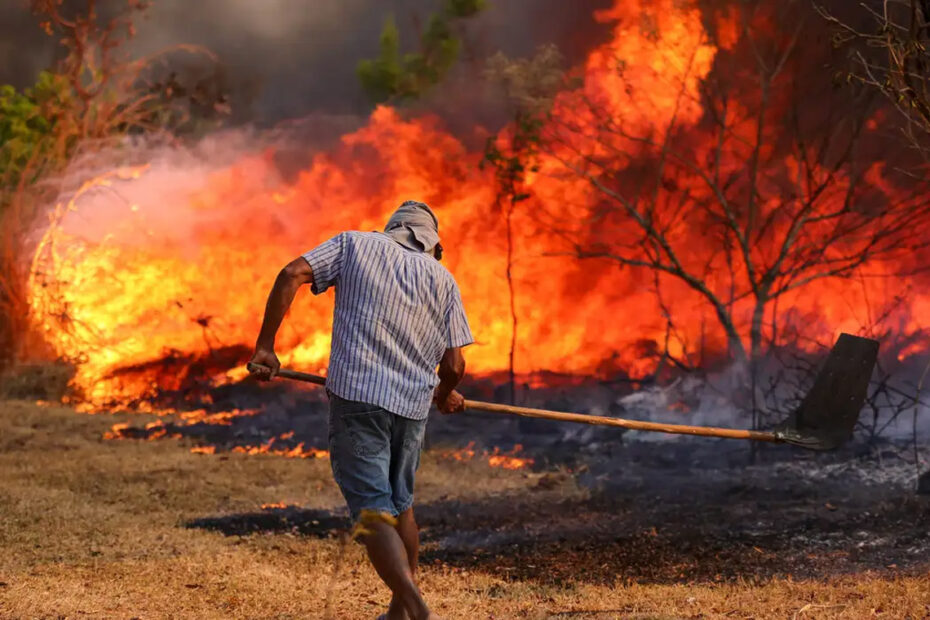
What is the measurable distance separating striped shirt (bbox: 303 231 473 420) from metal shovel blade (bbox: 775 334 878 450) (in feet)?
9.07

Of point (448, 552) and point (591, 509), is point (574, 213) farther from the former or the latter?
point (448, 552)

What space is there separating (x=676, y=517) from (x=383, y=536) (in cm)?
448

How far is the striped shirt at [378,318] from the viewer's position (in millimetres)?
4113

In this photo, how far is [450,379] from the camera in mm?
4656

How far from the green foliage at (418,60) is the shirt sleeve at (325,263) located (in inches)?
1092

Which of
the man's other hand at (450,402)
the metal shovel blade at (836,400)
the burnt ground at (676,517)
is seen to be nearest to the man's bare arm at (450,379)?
the man's other hand at (450,402)

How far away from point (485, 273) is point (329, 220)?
2.85 metres

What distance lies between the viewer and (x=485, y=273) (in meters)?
14.3

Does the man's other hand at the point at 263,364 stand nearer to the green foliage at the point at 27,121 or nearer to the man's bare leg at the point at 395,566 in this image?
the man's bare leg at the point at 395,566

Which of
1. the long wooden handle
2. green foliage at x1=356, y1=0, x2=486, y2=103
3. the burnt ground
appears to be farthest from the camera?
green foliage at x1=356, y1=0, x2=486, y2=103

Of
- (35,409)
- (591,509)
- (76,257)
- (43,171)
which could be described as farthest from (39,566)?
(43,171)

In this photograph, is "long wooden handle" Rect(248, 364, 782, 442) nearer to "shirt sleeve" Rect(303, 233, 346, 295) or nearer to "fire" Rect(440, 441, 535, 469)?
"shirt sleeve" Rect(303, 233, 346, 295)

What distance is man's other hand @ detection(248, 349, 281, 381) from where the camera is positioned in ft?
13.8

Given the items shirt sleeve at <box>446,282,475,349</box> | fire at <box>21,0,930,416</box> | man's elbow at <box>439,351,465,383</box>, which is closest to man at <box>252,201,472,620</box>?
shirt sleeve at <box>446,282,475,349</box>
